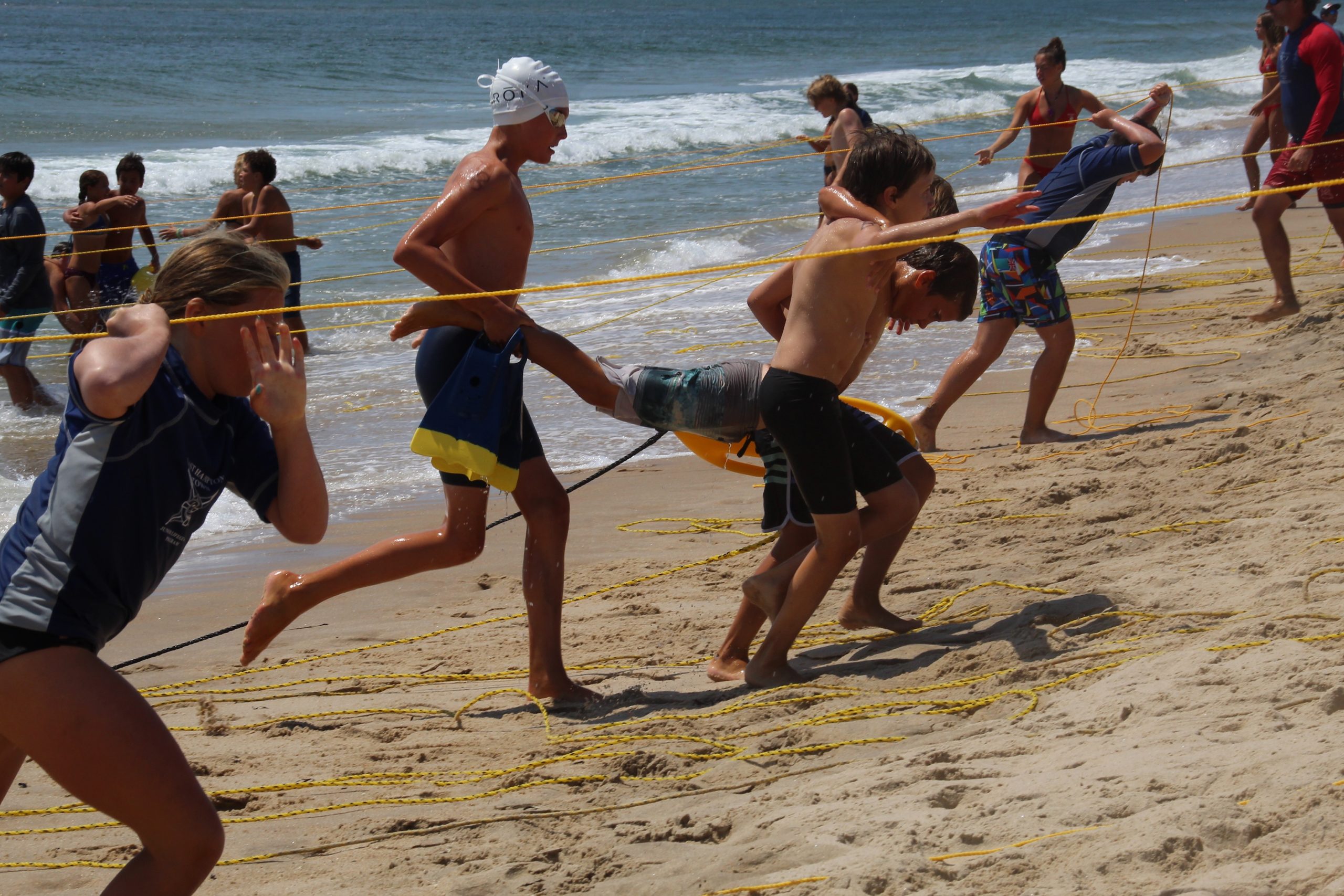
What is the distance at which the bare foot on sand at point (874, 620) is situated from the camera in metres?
4.27

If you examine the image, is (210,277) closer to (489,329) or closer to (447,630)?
(489,329)

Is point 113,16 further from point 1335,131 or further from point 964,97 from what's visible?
point 1335,131

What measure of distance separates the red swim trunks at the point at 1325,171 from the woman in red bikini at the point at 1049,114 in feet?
3.93

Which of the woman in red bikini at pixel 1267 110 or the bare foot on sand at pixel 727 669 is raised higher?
the woman in red bikini at pixel 1267 110

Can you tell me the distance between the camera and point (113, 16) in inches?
1847

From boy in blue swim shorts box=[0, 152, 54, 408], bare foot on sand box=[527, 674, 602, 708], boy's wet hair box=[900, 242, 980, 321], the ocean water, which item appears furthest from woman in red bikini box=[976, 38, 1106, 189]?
boy in blue swim shorts box=[0, 152, 54, 408]

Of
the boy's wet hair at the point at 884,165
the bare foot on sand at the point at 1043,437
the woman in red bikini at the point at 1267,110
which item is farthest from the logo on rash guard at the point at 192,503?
the woman in red bikini at the point at 1267,110

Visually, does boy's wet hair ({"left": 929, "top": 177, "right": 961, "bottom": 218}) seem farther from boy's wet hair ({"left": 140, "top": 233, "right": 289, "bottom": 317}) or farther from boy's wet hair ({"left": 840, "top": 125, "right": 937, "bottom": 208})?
boy's wet hair ({"left": 140, "top": 233, "right": 289, "bottom": 317})

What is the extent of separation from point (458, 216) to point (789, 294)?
3.53 ft

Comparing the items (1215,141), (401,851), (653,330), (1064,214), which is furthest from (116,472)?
(1215,141)

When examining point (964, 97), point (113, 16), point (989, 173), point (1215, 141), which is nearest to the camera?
point (989, 173)

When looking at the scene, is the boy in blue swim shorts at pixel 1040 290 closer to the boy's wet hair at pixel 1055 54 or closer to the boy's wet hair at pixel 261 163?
the boy's wet hair at pixel 1055 54

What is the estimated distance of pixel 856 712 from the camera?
138 inches

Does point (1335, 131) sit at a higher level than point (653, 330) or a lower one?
higher
